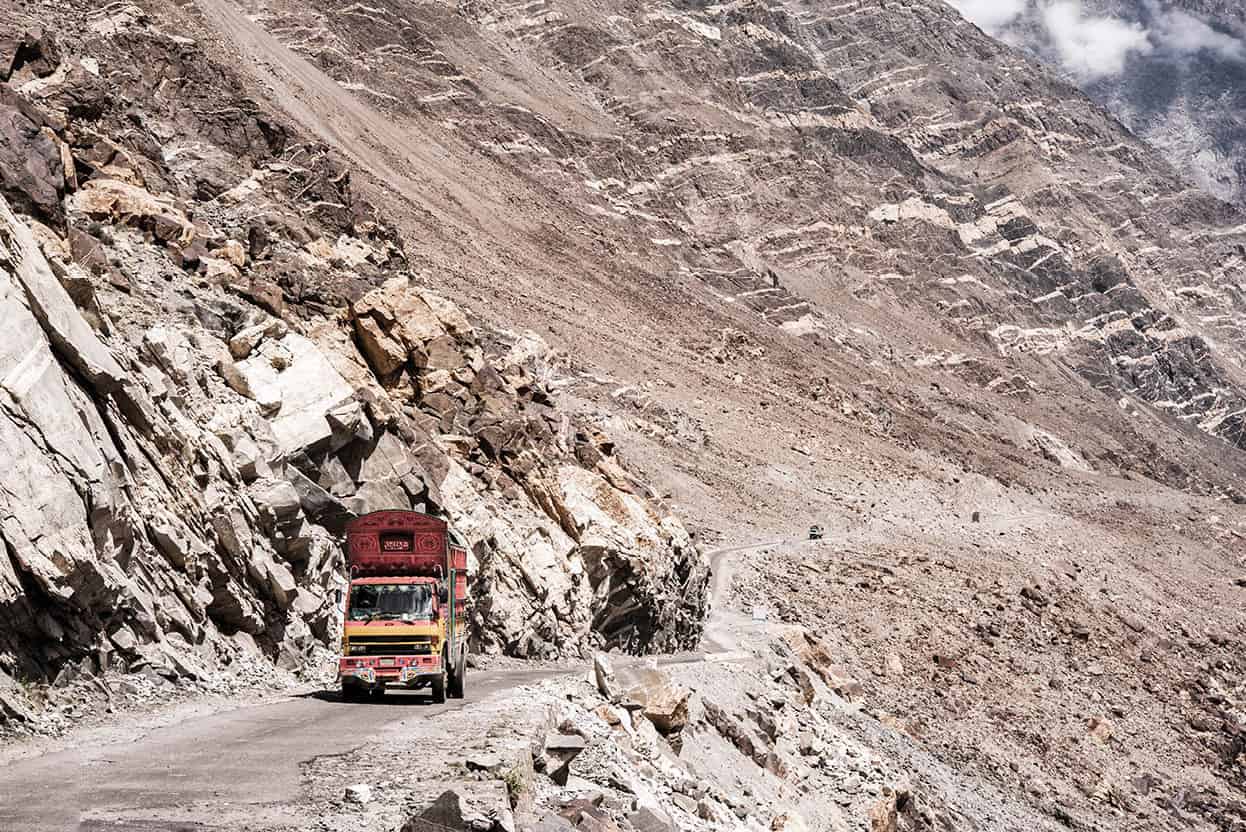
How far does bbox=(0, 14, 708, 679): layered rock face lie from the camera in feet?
42.2

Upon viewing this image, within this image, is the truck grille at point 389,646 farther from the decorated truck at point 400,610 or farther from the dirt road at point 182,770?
the dirt road at point 182,770

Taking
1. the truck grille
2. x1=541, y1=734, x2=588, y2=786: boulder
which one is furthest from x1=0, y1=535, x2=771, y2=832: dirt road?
x1=541, y1=734, x2=588, y2=786: boulder

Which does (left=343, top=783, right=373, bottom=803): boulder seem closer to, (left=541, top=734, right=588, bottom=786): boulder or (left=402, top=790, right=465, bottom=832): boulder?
(left=402, top=790, right=465, bottom=832): boulder

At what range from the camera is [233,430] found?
1744cm

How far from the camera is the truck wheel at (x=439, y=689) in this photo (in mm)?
15031

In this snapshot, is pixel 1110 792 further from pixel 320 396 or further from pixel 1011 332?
pixel 1011 332

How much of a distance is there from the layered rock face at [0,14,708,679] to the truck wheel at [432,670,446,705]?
2721 mm

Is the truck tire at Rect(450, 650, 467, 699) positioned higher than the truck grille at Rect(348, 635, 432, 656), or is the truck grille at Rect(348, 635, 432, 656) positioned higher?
the truck grille at Rect(348, 635, 432, 656)

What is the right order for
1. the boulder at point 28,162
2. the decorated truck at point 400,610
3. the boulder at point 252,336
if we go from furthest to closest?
the boulder at point 252,336 < the boulder at point 28,162 < the decorated truck at point 400,610

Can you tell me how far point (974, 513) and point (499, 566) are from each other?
41.9 meters

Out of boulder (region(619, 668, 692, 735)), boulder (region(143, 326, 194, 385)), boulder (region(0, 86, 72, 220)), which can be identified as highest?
boulder (region(0, 86, 72, 220))

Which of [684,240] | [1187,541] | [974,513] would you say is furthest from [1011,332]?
[974,513]

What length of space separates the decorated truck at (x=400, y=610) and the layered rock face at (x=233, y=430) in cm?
168

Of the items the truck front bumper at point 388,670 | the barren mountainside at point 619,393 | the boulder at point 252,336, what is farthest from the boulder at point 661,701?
the boulder at point 252,336
